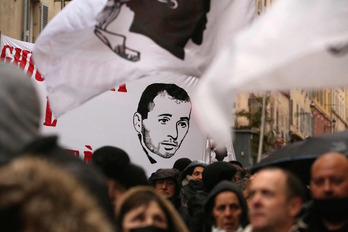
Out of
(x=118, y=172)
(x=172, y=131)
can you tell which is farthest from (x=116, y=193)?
(x=172, y=131)

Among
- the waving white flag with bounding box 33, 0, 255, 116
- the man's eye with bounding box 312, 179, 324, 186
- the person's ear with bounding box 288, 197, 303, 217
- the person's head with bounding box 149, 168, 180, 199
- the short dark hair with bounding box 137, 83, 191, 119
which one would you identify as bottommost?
the person's head with bounding box 149, 168, 180, 199

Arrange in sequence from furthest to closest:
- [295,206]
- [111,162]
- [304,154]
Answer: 1. [304,154]
2. [111,162]
3. [295,206]

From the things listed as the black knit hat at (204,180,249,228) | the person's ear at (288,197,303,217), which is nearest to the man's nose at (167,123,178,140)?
the black knit hat at (204,180,249,228)

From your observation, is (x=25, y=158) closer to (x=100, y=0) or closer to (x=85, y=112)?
(x=100, y=0)

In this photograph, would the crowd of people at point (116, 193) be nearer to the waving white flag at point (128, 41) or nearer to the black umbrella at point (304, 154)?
the black umbrella at point (304, 154)

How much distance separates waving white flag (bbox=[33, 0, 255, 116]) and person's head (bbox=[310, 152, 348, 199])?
1.89 meters

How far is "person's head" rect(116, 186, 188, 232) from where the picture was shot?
503 centimetres

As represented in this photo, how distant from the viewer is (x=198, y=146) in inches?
532

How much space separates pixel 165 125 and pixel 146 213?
8134mm

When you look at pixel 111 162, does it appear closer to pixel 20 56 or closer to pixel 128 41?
pixel 128 41

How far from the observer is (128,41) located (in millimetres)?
7246

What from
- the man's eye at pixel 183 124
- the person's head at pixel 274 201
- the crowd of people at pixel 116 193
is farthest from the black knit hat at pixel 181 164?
→ the person's head at pixel 274 201

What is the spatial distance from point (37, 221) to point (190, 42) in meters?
4.74

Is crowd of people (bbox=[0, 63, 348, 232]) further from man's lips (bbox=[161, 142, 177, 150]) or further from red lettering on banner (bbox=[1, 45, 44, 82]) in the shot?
red lettering on banner (bbox=[1, 45, 44, 82])
